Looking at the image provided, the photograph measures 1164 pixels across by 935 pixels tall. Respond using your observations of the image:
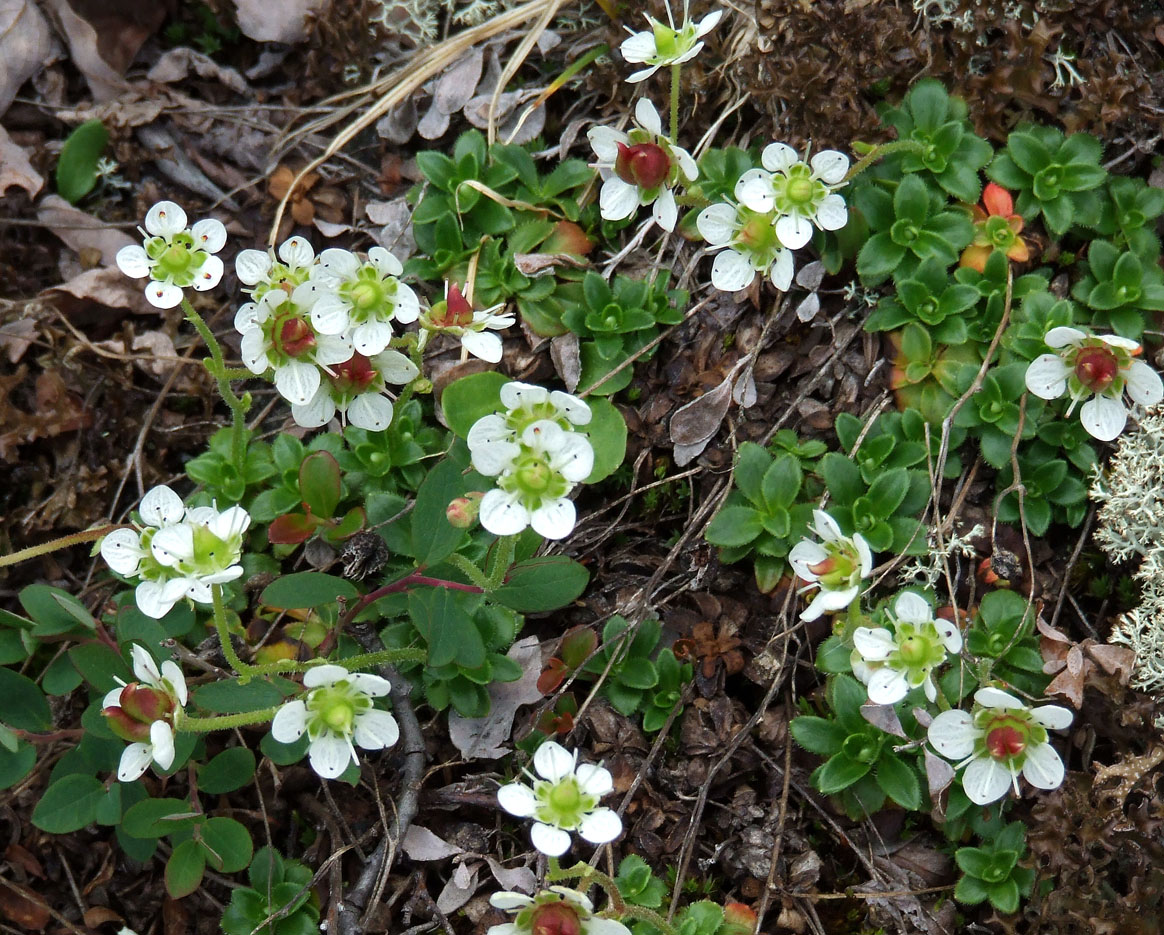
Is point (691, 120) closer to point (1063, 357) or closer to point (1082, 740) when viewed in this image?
point (1063, 357)

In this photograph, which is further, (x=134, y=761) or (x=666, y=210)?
(x=666, y=210)

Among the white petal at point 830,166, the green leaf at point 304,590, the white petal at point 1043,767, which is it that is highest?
the white petal at point 830,166

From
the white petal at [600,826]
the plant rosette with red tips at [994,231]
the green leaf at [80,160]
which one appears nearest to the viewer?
the white petal at [600,826]

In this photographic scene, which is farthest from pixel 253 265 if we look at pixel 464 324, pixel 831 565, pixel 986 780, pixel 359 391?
pixel 986 780

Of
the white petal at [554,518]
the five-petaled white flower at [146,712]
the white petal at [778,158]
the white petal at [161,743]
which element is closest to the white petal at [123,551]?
the five-petaled white flower at [146,712]

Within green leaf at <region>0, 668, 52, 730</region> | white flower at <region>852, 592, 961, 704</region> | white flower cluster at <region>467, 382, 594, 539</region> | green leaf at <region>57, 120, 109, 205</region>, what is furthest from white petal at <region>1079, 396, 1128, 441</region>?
green leaf at <region>57, 120, 109, 205</region>

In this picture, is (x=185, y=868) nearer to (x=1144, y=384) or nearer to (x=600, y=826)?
(x=600, y=826)

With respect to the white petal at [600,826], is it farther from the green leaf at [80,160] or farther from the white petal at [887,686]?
the green leaf at [80,160]
